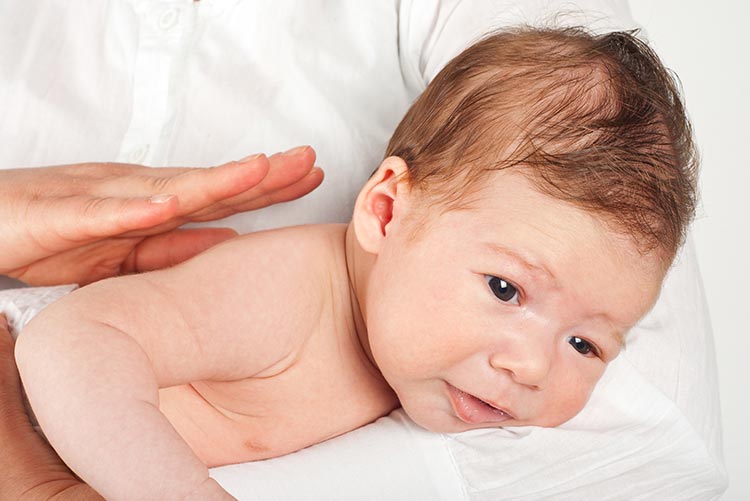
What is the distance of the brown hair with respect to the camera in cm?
116

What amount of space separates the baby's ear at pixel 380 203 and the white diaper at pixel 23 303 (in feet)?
1.41

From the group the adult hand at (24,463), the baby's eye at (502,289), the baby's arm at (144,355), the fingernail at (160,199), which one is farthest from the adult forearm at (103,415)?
the baby's eye at (502,289)

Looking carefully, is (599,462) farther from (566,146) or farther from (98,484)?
(98,484)

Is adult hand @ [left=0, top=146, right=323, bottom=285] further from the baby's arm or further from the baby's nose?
the baby's nose

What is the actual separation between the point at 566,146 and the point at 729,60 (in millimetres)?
1504

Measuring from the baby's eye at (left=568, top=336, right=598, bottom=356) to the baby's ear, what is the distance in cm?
27

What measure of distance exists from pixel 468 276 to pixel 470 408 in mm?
164

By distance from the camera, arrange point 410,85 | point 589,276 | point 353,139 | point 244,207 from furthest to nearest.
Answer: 1. point 410,85
2. point 353,139
3. point 244,207
4. point 589,276

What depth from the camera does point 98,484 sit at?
3.12 feet

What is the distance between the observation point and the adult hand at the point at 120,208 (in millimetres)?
1337

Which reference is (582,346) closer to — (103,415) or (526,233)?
(526,233)

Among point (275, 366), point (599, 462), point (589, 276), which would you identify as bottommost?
point (599, 462)

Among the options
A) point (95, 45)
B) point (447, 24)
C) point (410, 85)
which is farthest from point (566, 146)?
point (95, 45)

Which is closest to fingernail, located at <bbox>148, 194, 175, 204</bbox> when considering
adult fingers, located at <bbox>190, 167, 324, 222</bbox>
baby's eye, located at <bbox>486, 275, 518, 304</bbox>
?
adult fingers, located at <bbox>190, 167, 324, 222</bbox>
